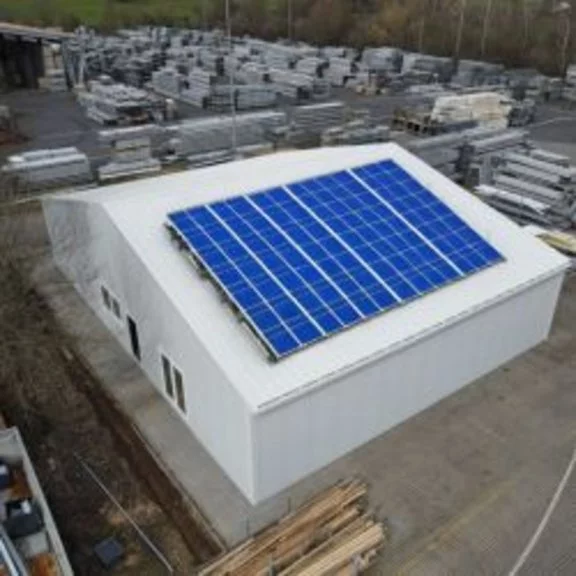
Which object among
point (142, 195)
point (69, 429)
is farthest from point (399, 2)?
point (69, 429)

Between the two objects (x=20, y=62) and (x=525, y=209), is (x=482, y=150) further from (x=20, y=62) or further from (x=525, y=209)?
(x=20, y=62)

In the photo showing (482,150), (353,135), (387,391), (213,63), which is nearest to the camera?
(387,391)

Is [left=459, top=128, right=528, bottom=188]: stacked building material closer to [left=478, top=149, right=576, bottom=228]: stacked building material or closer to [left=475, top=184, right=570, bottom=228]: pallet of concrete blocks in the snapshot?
[left=478, top=149, right=576, bottom=228]: stacked building material

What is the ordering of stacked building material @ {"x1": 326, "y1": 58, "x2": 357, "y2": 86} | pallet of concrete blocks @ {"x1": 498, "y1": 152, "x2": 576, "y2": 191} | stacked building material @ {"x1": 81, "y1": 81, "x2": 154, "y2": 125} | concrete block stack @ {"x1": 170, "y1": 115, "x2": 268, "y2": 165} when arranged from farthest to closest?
1. stacked building material @ {"x1": 326, "y1": 58, "x2": 357, "y2": 86}
2. stacked building material @ {"x1": 81, "y1": 81, "x2": 154, "y2": 125}
3. concrete block stack @ {"x1": 170, "y1": 115, "x2": 268, "y2": 165}
4. pallet of concrete blocks @ {"x1": 498, "y1": 152, "x2": 576, "y2": 191}

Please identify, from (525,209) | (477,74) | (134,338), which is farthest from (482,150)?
(477,74)

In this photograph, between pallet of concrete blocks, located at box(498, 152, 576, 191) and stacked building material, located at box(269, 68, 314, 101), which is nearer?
pallet of concrete blocks, located at box(498, 152, 576, 191)

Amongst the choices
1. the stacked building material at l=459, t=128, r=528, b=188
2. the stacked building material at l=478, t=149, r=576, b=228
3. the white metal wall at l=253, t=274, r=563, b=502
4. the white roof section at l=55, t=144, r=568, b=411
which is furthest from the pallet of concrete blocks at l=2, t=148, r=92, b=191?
the white metal wall at l=253, t=274, r=563, b=502

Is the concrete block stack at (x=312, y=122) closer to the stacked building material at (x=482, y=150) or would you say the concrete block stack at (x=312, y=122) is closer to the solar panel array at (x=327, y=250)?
the stacked building material at (x=482, y=150)
